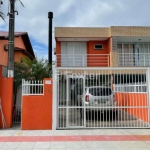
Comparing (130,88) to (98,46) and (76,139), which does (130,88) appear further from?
(98,46)

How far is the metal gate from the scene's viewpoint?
31.3 ft

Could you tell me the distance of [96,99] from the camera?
380 inches

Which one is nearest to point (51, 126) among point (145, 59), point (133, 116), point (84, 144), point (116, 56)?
point (84, 144)

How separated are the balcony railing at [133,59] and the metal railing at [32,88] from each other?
404 inches

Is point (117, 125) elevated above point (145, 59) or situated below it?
below

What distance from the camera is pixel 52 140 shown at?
25.2 feet

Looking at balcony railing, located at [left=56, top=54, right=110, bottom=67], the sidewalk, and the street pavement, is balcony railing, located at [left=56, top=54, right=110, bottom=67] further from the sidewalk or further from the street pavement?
the sidewalk

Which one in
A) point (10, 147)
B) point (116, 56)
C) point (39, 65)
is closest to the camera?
point (10, 147)

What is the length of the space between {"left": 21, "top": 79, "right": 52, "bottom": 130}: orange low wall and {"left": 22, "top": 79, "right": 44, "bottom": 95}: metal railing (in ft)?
0.69

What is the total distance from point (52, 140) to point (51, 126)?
179 cm

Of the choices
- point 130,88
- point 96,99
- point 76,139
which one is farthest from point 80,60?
point 76,139

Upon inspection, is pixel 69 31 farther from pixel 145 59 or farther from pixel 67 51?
pixel 145 59

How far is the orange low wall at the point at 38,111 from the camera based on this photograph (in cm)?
948

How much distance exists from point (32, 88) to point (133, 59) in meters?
12.1
